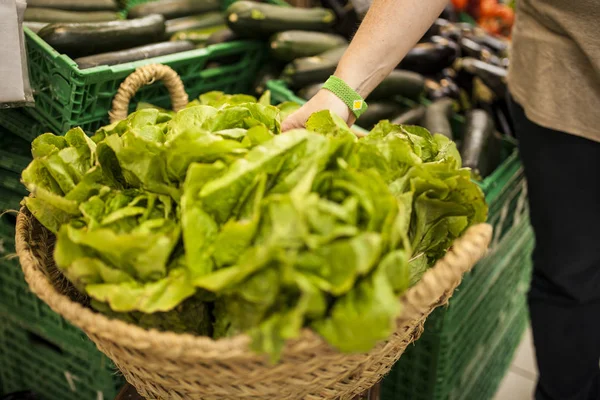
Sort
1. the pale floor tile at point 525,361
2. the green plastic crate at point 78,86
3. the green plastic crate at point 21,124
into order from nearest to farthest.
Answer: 1. the green plastic crate at point 78,86
2. the green plastic crate at point 21,124
3. the pale floor tile at point 525,361

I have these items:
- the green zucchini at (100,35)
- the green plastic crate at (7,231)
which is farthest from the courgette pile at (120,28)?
the green plastic crate at (7,231)

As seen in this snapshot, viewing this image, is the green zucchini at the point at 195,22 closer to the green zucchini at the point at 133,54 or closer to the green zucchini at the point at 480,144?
the green zucchini at the point at 133,54

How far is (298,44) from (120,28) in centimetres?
62

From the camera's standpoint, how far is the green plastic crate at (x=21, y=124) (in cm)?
151

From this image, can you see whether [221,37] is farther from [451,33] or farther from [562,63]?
[562,63]

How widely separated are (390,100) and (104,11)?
3.52 ft

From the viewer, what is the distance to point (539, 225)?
5.12 ft

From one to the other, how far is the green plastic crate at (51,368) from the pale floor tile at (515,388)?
1.46 metres

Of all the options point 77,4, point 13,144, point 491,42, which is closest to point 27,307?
point 13,144

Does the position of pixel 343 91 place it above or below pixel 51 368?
above

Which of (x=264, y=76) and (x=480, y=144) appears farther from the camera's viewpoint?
(x=264, y=76)

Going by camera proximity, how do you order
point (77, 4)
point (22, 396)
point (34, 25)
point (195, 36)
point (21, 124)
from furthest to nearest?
point (195, 36), point (77, 4), point (22, 396), point (34, 25), point (21, 124)

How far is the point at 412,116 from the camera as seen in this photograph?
203cm

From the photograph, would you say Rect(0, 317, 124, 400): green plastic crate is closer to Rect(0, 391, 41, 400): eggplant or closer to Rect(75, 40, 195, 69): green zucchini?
Rect(0, 391, 41, 400): eggplant
